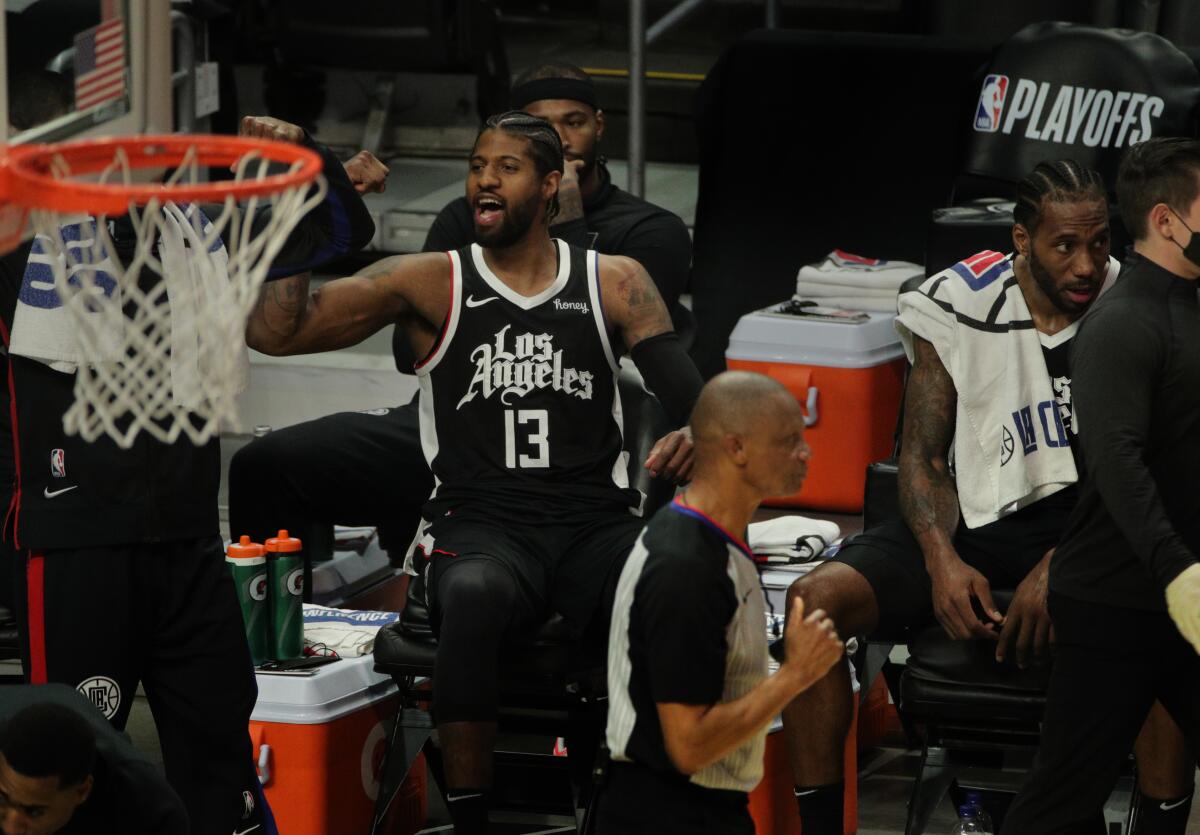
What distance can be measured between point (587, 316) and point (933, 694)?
128 centimetres

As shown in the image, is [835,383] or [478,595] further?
[835,383]

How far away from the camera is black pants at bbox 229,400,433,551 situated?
5.89m

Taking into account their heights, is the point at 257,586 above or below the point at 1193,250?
below

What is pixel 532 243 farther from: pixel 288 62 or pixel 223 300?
pixel 288 62

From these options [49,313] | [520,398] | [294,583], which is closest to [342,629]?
[294,583]

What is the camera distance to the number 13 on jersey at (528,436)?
4945 millimetres

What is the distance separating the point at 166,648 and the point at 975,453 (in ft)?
6.58

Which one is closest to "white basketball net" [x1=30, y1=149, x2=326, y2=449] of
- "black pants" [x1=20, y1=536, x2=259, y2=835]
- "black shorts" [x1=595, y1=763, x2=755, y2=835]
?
"black pants" [x1=20, y1=536, x2=259, y2=835]

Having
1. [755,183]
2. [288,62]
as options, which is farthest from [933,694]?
[288,62]

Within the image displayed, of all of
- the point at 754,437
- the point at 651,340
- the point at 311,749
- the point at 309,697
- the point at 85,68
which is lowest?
the point at 311,749

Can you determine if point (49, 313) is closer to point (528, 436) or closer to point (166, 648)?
point (166, 648)

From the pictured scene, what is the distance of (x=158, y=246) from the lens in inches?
168

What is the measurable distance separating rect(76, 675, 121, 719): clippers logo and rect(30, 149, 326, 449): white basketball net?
0.53 m

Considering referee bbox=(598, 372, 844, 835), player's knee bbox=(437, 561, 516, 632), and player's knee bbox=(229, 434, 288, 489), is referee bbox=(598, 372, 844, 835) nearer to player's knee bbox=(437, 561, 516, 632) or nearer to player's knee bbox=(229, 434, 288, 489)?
player's knee bbox=(437, 561, 516, 632)
